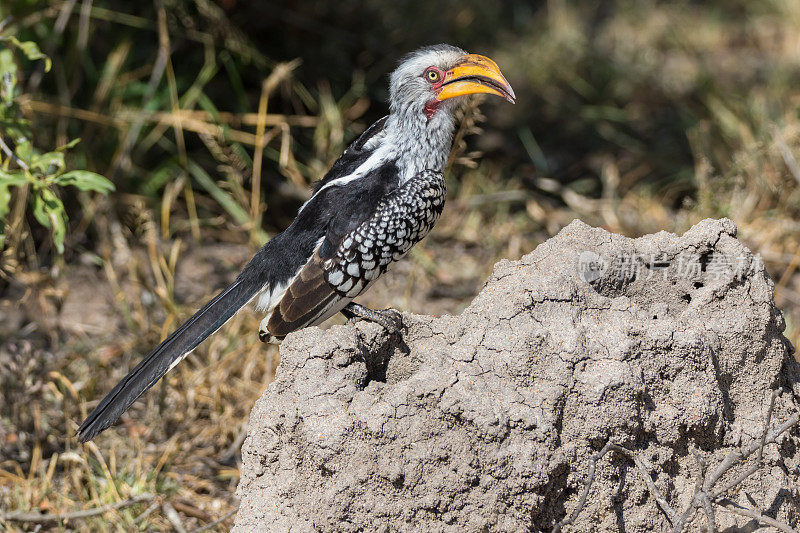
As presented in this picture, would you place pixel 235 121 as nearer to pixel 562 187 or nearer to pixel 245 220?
pixel 245 220

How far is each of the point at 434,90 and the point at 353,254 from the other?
2.59 feet

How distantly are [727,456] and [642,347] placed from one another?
17.3 inches

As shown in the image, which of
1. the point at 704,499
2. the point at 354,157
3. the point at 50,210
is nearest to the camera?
the point at 704,499

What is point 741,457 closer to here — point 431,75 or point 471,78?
point 471,78

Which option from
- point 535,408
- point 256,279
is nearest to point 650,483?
point 535,408

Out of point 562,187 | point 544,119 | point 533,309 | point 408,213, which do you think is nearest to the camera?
point 533,309

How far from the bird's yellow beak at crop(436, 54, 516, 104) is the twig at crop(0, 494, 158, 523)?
82.5 inches

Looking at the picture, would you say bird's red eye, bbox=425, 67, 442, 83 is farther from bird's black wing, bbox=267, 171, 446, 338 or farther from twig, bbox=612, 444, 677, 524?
twig, bbox=612, 444, 677, 524

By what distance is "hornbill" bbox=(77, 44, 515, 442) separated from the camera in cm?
340

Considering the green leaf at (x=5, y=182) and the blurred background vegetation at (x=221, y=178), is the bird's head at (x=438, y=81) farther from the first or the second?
the green leaf at (x=5, y=182)

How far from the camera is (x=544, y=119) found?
7.80 m

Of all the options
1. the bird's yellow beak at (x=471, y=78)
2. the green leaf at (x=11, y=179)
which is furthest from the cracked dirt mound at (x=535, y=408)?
the green leaf at (x=11, y=179)

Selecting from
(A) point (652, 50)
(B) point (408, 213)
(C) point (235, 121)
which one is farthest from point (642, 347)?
(A) point (652, 50)

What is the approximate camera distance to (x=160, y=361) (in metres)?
3.27
